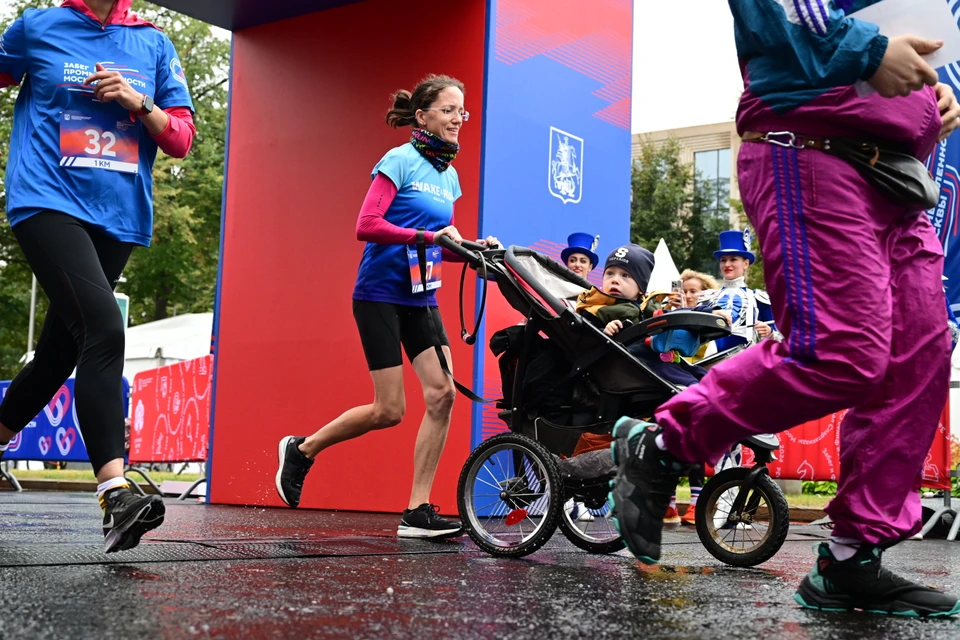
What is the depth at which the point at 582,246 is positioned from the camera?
293 inches

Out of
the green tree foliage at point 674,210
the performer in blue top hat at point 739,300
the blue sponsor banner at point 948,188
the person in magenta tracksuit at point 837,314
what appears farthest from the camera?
the green tree foliage at point 674,210

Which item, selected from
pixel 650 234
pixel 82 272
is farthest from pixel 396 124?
pixel 650 234

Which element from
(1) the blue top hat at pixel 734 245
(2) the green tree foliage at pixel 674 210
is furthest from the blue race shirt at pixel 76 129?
(2) the green tree foliage at pixel 674 210

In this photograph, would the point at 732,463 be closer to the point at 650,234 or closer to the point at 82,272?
the point at 82,272

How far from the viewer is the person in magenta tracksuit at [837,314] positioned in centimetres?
284

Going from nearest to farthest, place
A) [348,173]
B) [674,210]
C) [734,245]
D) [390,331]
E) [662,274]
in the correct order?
1. [390,331]
2. [662,274]
3. [348,173]
4. [734,245]
5. [674,210]

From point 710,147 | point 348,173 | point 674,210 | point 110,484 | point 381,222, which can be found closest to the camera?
point 110,484

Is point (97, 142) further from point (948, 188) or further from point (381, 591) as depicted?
point (948, 188)

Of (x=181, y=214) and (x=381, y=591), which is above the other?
(x=181, y=214)

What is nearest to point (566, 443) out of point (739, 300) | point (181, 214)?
point (739, 300)

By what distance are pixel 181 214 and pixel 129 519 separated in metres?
22.9

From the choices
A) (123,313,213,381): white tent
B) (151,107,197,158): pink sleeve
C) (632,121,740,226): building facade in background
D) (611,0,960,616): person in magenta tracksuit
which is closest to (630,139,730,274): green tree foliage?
(632,121,740,226): building facade in background

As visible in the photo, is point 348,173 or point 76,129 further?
point 348,173

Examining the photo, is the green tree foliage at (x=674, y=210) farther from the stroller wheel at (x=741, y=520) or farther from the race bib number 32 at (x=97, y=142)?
the race bib number 32 at (x=97, y=142)
